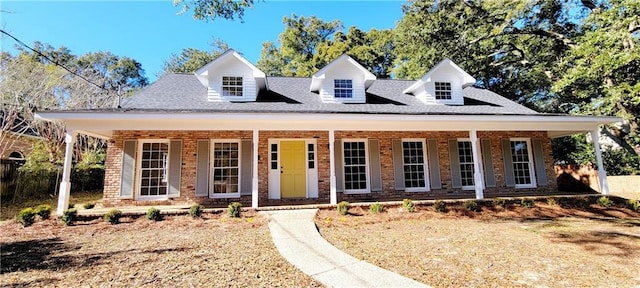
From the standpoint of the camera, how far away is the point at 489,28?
639 inches

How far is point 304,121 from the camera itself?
7996 millimetres

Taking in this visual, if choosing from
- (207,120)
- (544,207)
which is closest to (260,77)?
(207,120)

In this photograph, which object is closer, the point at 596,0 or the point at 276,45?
the point at 596,0

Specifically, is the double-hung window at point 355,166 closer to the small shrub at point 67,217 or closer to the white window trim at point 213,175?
the white window trim at point 213,175

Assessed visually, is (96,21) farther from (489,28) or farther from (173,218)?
(489,28)

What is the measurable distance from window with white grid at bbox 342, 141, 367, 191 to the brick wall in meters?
0.31

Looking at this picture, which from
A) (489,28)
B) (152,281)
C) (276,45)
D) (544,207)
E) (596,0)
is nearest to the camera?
(152,281)

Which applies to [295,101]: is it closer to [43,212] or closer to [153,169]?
[153,169]

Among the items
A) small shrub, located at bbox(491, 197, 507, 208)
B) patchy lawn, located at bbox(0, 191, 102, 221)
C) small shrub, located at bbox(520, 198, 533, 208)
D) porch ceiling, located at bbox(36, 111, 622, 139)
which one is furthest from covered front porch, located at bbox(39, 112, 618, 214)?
patchy lawn, located at bbox(0, 191, 102, 221)

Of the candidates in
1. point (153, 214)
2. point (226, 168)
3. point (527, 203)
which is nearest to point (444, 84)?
point (527, 203)

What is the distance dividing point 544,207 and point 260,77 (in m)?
9.54

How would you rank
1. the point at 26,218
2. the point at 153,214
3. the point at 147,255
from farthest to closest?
1. the point at 153,214
2. the point at 26,218
3. the point at 147,255

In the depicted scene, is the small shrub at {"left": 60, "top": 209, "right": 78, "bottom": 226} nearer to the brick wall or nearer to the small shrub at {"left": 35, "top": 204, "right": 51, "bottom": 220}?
the small shrub at {"left": 35, "top": 204, "right": 51, "bottom": 220}

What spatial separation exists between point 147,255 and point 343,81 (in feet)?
26.3
